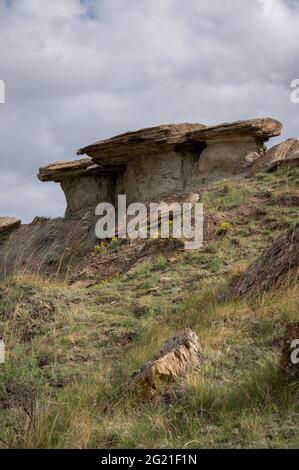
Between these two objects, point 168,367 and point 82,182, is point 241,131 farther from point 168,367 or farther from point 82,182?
point 168,367

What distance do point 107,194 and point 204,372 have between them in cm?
1622

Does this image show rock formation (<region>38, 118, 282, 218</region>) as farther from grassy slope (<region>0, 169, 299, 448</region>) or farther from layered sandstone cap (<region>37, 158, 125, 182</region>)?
grassy slope (<region>0, 169, 299, 448</region>)

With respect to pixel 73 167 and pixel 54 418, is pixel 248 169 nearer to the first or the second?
pixel 73 167

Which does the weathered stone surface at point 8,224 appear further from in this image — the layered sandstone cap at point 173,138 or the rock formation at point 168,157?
the layered sandstone cap at point 173,138

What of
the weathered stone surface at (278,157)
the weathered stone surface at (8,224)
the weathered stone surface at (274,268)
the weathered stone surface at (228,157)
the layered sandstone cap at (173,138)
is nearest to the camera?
the weathered stone surface at (274,268)

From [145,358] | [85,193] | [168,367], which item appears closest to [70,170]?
[85,193]

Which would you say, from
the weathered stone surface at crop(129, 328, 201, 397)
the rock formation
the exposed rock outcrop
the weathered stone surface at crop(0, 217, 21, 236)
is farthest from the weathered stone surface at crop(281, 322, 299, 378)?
the weathered stone surface at crop(0, 217, 21, 236)

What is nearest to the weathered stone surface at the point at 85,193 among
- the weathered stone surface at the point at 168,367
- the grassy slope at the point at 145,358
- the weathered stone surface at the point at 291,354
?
the grassy slope at the point at 145,358

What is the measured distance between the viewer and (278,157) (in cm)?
1595

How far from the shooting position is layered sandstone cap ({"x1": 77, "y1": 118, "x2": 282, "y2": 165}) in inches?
678

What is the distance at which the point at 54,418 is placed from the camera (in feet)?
14.5

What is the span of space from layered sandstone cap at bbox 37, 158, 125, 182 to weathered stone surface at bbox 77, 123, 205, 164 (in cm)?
120

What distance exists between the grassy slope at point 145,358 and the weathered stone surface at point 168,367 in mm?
110

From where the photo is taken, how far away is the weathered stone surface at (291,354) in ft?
14.7
